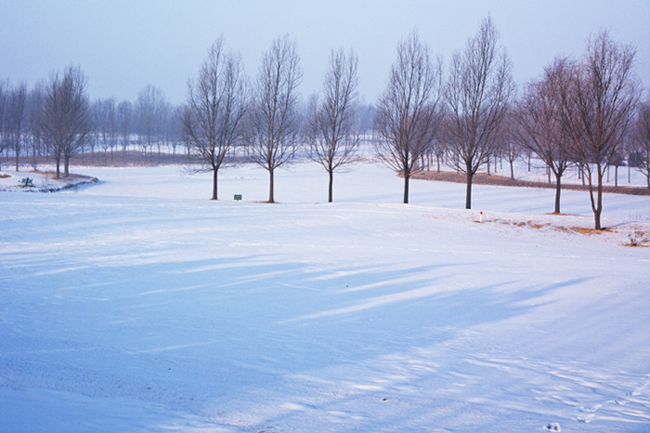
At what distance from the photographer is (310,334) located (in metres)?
5.94

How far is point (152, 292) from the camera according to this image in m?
7.61

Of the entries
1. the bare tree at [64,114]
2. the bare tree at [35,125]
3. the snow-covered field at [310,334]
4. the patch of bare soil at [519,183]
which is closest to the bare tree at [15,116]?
the bare tree at [35,125]

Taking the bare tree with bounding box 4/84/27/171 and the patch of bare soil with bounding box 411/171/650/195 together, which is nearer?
the patch of bare soil with bounding box 411/171/650/195

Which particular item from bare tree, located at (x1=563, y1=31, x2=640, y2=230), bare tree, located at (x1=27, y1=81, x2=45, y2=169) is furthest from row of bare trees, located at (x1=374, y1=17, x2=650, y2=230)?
bare tree, located at (x1=27, y1=81, x2=45, y2=169)

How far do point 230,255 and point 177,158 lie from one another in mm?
84030

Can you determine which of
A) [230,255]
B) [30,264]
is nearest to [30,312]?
[30,264]

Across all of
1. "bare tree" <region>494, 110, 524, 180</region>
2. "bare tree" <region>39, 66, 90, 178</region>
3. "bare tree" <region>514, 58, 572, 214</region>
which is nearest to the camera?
"bare tree" <region>514, 58, 572, 214</region>

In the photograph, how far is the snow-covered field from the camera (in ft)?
12.7

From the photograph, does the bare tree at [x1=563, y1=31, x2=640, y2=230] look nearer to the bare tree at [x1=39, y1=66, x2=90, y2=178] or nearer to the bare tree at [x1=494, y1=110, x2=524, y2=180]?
the bare tree at [x1=494, y1=110, x2=524, y2=180]

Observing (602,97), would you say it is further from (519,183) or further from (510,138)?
(519,183)

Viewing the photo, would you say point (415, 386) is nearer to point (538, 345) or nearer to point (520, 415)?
point (520, 415)

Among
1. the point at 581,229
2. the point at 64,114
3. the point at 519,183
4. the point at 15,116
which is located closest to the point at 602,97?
the point at 581,229

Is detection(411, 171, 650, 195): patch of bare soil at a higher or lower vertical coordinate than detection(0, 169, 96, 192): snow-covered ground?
higher

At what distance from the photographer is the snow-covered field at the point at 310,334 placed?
3877mm
